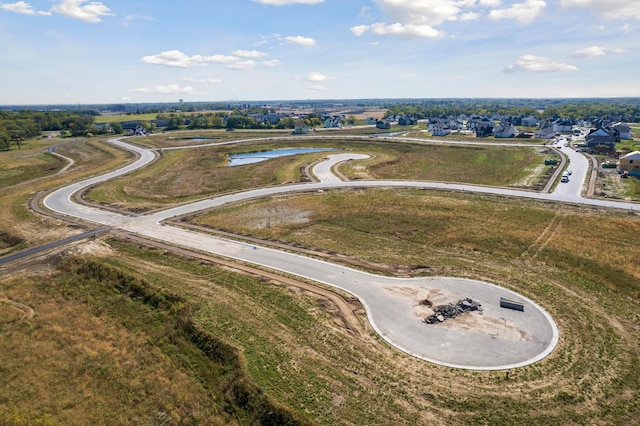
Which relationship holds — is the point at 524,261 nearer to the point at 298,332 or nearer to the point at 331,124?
the point at 298,332

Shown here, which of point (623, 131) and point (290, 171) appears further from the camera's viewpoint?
point (623, 131)

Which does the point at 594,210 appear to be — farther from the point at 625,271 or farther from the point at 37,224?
the point at 37,224

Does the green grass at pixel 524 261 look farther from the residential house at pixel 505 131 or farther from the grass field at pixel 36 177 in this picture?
the residential house at pixel 505 131

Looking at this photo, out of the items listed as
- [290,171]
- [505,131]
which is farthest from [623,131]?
[290,171]

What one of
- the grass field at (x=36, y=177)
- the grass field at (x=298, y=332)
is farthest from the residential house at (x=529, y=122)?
the grass field at (x=36, y=177)

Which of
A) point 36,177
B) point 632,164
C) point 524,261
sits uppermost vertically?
point 632,164
